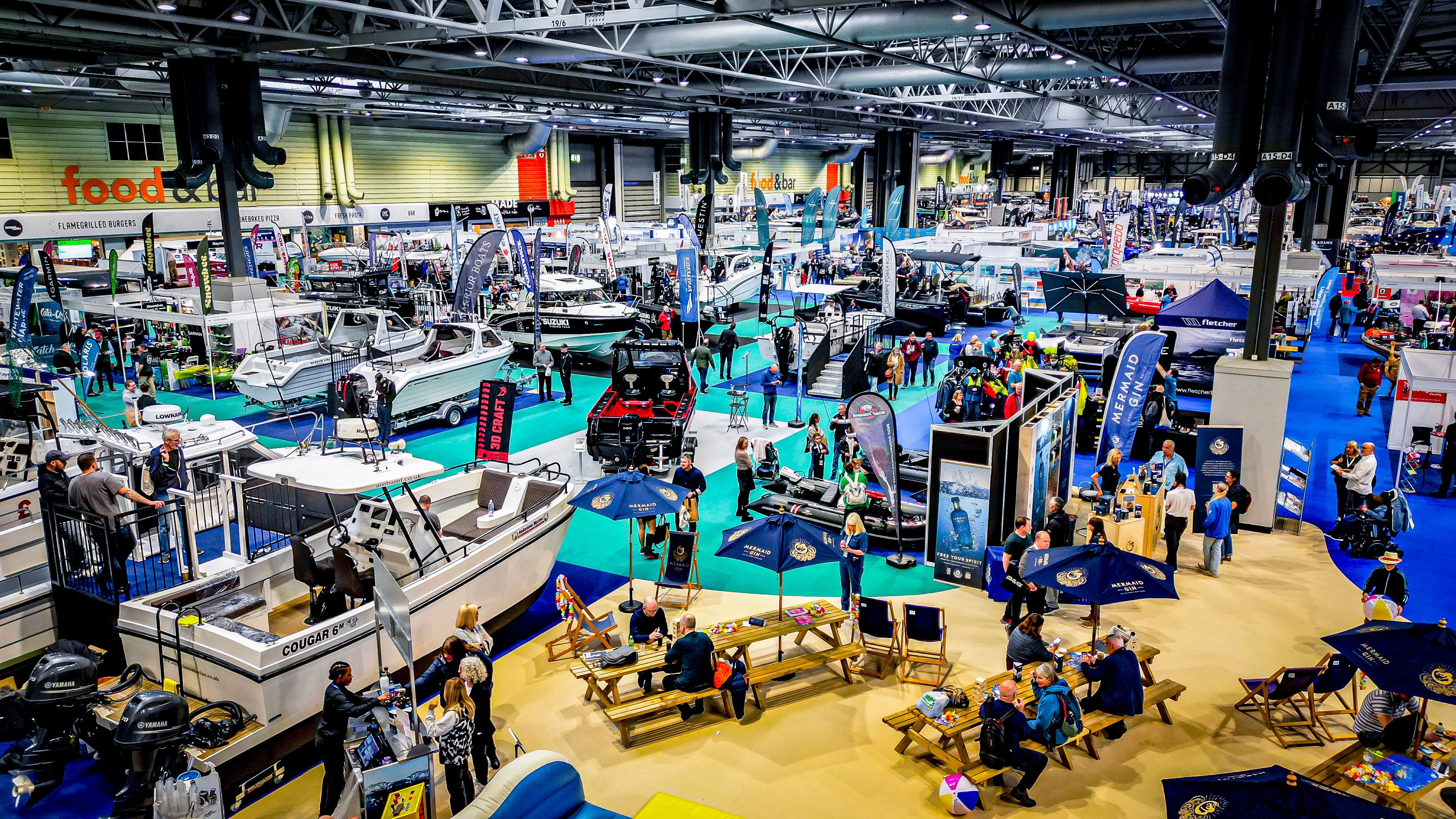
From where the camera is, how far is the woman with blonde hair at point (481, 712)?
635 cm

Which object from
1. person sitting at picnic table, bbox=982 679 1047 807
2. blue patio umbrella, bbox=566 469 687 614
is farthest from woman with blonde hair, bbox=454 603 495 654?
person sitting at picnic table, bbox=982 679 1047 807

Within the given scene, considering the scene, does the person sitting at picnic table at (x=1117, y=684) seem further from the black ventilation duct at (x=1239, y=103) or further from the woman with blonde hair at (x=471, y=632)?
the black ventilation duct at (x=1239, y=103)

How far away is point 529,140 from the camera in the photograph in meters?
40.9

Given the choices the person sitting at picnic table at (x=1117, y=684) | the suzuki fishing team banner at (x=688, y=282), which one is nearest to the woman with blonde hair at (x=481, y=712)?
the person sitting at picnic table at (x=1117, y=684)

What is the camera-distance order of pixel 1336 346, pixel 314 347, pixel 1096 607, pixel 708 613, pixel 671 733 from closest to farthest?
pixel 671 733 < pixel 1096 607 < pixel 708 613 < pixel 314 347 < pixel 1336 346

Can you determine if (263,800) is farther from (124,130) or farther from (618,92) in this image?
(124,130)

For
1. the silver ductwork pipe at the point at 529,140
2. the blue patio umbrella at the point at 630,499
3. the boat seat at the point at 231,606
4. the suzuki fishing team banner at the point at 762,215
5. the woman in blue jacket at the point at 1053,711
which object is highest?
the silver ductwork pipe at the point at 529,140

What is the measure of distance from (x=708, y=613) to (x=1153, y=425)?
8552mm

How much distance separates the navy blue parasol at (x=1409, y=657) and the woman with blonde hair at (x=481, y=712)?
5908mm

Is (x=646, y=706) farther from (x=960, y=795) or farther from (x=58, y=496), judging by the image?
(x=58, y=496)

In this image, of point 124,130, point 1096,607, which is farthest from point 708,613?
point 124,130

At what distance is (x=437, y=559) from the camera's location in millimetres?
8086

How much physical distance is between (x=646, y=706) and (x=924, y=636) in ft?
8.04

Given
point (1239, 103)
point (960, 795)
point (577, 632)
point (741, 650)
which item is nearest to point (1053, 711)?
point (960, 795)
